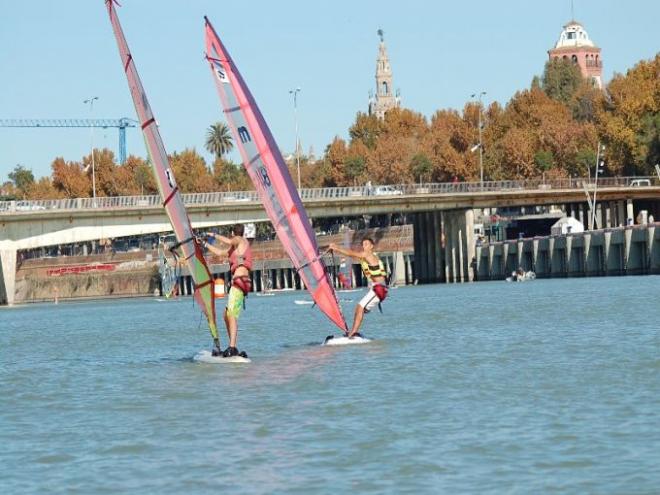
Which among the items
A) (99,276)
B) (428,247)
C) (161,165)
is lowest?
(99,276)

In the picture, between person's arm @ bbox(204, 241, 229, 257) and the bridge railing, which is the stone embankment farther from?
person's arm @ bbox(204, 241, 229, 257)

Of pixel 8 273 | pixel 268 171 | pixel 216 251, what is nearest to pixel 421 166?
pixel 8 273

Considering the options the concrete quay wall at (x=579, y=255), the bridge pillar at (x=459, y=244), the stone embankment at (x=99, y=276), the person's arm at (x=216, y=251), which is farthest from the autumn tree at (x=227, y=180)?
the person's arm at (x=216, y=251)

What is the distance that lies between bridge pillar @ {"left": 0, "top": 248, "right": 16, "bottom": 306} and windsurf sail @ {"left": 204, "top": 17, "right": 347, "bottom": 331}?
7687 centimetres

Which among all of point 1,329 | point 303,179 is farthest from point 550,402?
point 303,179

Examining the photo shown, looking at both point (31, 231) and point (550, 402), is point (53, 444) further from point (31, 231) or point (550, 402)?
point (31, 231)

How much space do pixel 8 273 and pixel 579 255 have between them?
123ft

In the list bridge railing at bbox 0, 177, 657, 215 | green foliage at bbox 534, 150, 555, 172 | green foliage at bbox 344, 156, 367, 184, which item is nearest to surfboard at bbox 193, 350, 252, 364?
bridge railing at bbox 0, 177, 657, 215

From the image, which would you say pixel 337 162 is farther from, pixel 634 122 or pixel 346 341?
pixel 346 341

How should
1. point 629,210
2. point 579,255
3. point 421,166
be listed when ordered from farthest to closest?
1. point 421,166
2. point 629,210
3. point 579,255

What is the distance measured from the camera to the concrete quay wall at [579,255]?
97250mm

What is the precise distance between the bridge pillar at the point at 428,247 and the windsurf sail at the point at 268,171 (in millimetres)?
99011

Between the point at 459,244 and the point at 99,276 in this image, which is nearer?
the point at 459,244

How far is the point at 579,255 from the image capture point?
108750 mm
